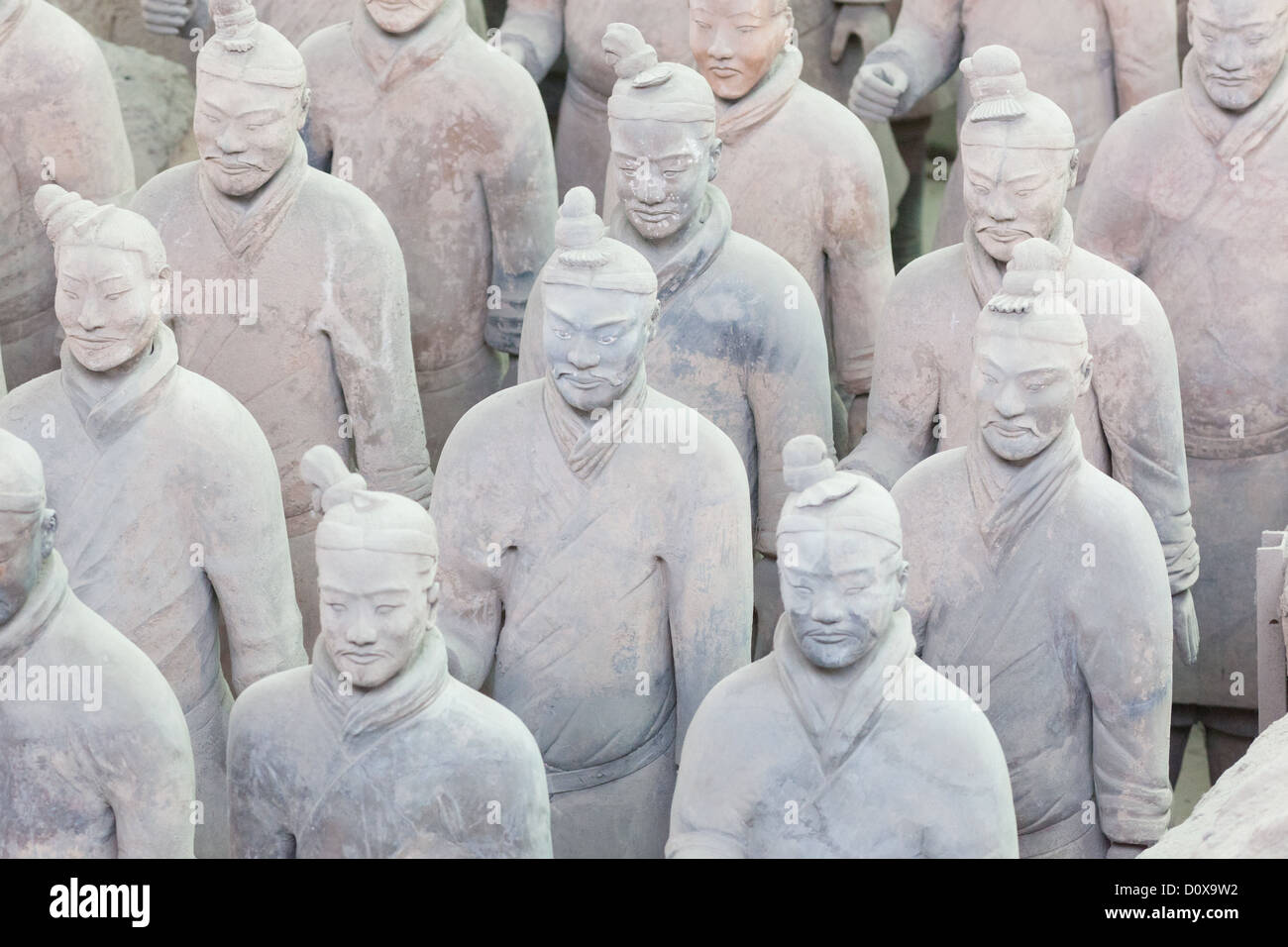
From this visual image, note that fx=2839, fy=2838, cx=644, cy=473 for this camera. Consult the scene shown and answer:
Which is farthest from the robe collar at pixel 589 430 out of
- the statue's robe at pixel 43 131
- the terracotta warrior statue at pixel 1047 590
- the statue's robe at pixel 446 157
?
the statue's robe at pixel 43 131

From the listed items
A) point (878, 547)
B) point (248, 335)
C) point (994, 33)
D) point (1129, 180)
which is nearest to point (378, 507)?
point (878, 547)

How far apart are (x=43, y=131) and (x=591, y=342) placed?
241 centimetres

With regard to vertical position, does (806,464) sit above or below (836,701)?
above

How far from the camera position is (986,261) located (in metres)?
6.48

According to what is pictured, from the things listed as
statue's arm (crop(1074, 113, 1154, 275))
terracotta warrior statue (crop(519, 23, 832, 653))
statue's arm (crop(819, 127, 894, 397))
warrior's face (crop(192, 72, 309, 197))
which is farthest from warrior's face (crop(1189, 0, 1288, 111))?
warrior's face (crop(192, 72, 309, 197))

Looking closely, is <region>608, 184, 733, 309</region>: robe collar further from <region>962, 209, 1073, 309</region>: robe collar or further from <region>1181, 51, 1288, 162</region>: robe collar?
<region>1181, 51, 1288, 162</region>: robe collar

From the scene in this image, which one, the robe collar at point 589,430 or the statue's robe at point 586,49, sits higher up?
the statue's robe at point 586,49

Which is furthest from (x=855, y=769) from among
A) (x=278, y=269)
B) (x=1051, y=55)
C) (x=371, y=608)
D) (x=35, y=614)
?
(x=1051, y=55)

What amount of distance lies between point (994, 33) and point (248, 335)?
276 cm

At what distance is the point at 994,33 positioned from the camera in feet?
27.5

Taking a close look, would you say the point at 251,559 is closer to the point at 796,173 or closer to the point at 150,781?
the point at 150,781

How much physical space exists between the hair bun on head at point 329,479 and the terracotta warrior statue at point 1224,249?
2.74 metres

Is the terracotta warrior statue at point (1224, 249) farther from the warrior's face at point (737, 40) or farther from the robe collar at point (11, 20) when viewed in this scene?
the robe collar at point (11, 20)

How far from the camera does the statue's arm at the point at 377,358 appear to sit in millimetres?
6711
